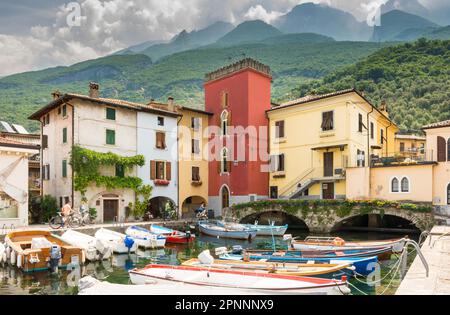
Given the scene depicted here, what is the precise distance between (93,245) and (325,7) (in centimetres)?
1574

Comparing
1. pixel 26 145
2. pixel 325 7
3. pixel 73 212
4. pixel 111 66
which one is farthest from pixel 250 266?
pixel 111 66

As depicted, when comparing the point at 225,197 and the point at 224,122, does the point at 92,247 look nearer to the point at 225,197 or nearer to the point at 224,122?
the point at 225,197

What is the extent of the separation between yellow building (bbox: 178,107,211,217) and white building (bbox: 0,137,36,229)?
14118 mm

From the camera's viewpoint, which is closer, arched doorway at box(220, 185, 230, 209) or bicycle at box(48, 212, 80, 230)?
bicycle at box(48, 212, 80, 230)

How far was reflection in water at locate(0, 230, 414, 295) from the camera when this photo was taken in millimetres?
13452

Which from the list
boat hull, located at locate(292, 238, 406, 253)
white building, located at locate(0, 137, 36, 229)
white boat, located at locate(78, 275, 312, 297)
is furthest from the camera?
white building, located at locate(0, 137, 36, 229)

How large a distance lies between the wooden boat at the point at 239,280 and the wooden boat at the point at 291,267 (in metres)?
1.54

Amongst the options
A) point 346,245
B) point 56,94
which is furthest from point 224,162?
point 346,245

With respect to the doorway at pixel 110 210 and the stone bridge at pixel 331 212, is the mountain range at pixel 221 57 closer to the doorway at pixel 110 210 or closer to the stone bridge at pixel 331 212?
the doorway at pixel 110 210

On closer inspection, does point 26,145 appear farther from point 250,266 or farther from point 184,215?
point 250,266

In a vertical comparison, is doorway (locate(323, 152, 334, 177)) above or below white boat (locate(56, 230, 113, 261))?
above

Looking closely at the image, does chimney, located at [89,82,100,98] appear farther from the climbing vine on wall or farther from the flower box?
the flower box

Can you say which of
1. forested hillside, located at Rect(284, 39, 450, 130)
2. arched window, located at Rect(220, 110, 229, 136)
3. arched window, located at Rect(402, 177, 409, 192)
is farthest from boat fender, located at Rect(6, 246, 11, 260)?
forested hillside, located at Rect(284, 39, 450, 130)
